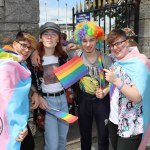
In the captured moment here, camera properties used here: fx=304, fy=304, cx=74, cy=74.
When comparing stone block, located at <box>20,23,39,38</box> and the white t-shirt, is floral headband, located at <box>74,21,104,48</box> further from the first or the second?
stone block, located at <box>20,23,39,38</box>

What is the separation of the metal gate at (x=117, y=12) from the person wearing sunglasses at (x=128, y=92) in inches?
104

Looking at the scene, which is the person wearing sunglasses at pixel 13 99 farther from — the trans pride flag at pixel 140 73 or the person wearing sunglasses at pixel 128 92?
the trans pride flag at pixel 140 73

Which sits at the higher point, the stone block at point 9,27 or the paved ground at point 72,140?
the stone block at point 9,27

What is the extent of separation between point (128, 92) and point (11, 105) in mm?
1003

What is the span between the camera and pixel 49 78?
3.21 m

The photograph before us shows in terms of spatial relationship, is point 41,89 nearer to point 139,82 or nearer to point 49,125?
point 49,125

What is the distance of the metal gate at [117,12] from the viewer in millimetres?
5488

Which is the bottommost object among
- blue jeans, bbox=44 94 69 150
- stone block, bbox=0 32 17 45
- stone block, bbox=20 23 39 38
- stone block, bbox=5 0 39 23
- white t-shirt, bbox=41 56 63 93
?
blue jeans, bbox=44 94 69 150

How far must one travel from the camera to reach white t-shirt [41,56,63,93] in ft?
10.5

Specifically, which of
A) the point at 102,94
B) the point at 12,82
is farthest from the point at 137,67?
the point at 12,82

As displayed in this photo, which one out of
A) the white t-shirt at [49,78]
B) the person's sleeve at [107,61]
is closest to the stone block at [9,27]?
the white t-shirt at [49,78]

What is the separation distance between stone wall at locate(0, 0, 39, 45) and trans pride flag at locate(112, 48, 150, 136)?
1.70 m

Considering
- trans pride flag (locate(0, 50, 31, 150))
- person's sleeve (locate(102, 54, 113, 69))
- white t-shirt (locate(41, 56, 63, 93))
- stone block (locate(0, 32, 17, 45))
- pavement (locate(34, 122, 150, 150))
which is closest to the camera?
trans pride flag (locate(0, 50, 31, 150))

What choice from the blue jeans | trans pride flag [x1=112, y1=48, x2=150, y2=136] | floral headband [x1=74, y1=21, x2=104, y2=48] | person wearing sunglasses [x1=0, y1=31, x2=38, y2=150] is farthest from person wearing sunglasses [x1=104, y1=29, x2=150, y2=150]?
person wearing sunglasses [x1=0, y1=31, x2=38, y2=150]
